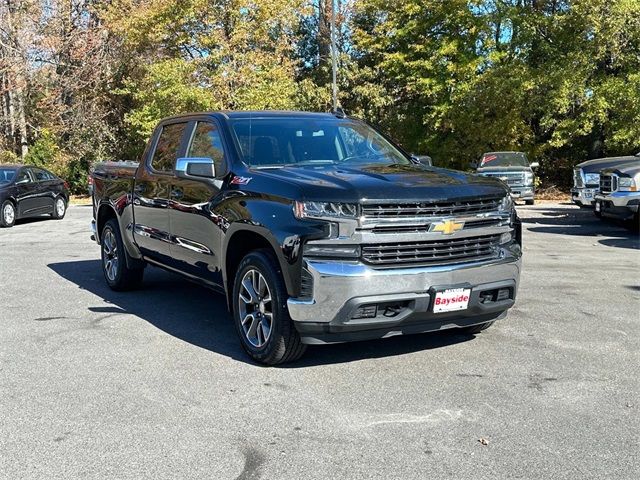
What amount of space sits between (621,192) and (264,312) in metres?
9.23

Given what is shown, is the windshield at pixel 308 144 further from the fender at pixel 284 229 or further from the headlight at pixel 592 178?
the headlight at pixel 592 178

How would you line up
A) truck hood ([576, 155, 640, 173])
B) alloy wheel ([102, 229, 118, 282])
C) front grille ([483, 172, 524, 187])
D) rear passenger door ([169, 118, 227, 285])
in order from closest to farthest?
rear passenger door ([169, 118, 227, 285]) → alloy wheel ([102, 229, 118, 282]) → truck hood ([576, 155, 640, 173]) → front grille ([483, 172, 524, 187])

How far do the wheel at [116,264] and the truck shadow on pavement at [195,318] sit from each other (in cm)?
12

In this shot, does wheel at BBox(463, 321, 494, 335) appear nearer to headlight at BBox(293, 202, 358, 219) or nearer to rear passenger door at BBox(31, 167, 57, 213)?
headlight at BBox(293, 202, 358, 219)

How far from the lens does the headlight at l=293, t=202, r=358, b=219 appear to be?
468 cm

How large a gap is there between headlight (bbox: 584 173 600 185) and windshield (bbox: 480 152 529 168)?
8.95m

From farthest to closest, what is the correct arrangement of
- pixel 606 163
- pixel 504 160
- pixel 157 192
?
pixel 504 160 < pixel 606 163 < pixel 157 192

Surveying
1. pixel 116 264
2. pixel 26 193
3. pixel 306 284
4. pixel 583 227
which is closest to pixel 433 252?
pixel 306 284

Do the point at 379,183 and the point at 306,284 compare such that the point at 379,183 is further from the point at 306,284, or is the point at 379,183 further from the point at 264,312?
the point at 264,312

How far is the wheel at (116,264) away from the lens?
794cm

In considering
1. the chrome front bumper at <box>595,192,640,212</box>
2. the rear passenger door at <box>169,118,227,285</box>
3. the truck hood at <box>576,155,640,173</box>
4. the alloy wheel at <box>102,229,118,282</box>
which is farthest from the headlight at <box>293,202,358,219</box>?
the truck hood at <box>576,155,640,173</box>

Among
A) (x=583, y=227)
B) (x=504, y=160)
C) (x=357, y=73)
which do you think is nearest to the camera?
(x=583, y=227)

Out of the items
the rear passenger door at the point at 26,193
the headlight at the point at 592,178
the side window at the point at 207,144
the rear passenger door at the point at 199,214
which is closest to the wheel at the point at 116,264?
the rear passenger door at the point at 199,214

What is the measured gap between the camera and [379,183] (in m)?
4.87
